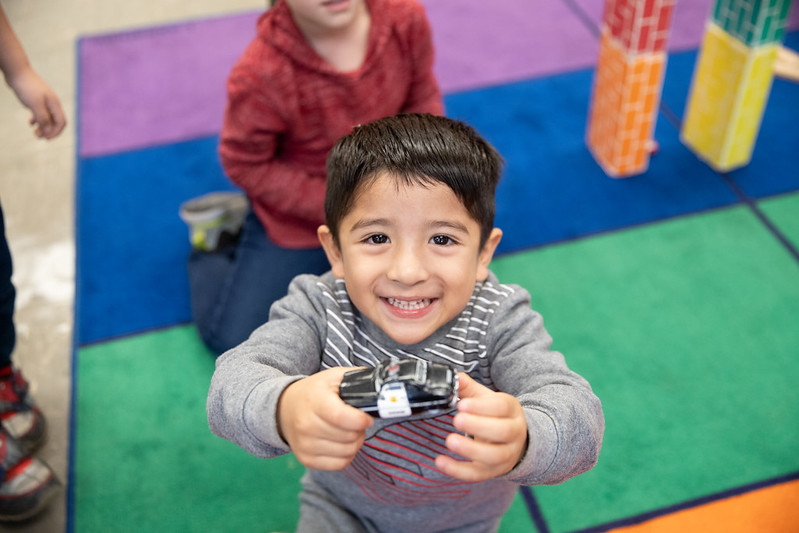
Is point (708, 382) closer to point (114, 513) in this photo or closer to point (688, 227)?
point (688, 227)

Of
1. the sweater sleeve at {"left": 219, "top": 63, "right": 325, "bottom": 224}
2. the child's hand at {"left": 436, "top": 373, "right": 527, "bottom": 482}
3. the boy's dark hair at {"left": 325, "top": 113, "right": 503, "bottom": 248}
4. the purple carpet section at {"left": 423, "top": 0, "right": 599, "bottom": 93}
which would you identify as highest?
the boy's dark hair at {"left": 325, "top": 113, "right": 503, "bottom": 248}

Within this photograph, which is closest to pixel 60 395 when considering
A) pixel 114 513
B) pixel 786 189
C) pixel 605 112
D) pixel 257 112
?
pixel 114 513

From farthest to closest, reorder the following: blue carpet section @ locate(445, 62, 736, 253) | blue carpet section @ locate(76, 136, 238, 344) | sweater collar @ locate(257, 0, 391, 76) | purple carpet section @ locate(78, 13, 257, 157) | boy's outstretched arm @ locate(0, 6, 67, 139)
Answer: purple carpet section @ locate(78, 13, 257, 157), blue carpet section @ locate(445, 62, 736, 253), blue carpet section @ locate(76, 136, 238, 344), sweater collar @ locate(257, 0, 391, 76), boy's outstretched arm @ locate(0, 6, 67, 139)

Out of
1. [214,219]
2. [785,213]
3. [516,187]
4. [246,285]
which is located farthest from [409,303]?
[785,213]

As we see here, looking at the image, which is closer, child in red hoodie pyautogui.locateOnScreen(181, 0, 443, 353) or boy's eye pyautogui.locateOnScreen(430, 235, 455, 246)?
boy's eye pyautogui.locateOnScreen(430, 235, 455, 246)

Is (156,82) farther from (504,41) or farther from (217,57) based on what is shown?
(504,41)

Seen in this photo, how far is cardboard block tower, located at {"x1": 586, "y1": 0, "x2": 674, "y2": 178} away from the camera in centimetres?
165

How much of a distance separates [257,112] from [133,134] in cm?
105

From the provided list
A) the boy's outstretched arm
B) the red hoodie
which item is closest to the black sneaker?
the red hoodie

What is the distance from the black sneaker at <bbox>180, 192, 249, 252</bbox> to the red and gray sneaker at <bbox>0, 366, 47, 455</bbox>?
50 centimetres

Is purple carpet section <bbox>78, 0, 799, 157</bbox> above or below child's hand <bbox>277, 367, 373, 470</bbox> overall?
below

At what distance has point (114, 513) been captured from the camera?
4.07 feet

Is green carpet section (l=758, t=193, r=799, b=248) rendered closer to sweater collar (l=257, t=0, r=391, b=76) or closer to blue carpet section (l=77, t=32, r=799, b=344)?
blue carpet section (l=77, t=32, r=799, b=344)

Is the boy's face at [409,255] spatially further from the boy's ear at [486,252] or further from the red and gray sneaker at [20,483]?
the red and gray sneaker at [20,483]
